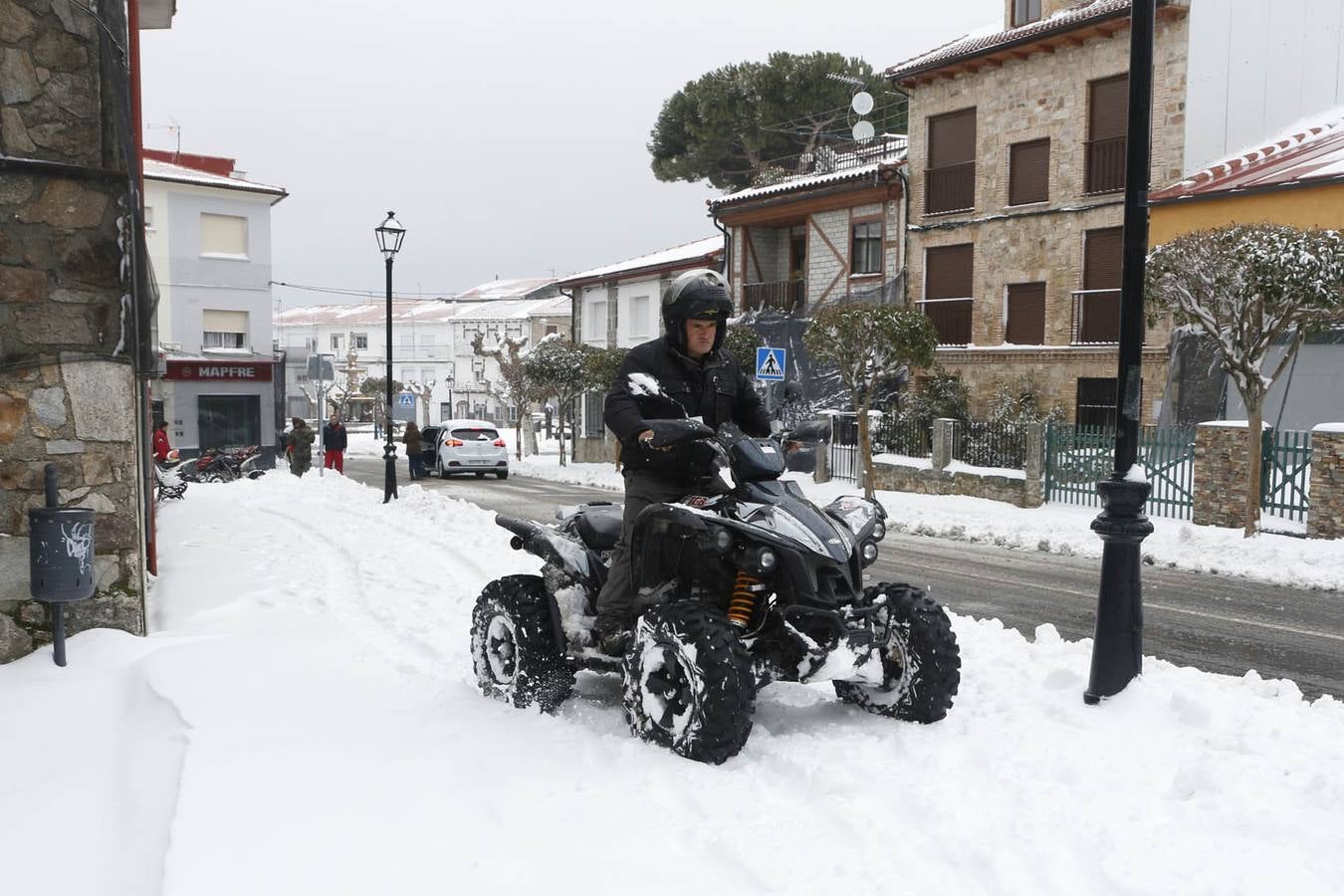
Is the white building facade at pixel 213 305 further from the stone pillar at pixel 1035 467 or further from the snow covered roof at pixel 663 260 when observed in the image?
the stone pillar at pixel 1035 467

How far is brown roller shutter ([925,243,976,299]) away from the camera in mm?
25438

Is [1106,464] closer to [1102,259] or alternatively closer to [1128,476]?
[1102,259]

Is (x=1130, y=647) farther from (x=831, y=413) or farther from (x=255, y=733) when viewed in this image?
(x=831, y=413)

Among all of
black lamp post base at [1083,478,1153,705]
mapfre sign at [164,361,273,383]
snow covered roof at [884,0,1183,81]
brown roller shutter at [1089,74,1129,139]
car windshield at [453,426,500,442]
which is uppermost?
snow covered roof at [884,0,1183,81]

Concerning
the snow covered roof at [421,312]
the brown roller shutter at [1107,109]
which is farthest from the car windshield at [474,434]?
the snow covered roof at [421,312]

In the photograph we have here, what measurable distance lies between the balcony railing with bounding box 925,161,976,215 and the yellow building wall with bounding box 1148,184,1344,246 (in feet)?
16.3

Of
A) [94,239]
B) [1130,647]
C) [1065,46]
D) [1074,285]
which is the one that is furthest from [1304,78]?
[94,239]

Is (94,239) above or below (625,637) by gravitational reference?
above

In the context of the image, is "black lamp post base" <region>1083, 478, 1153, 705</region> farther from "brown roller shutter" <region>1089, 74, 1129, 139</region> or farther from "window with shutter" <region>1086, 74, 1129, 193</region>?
"brown roller shutter" <region>1089, 74, 1129, 139</region>

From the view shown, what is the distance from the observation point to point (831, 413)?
22.9 meters

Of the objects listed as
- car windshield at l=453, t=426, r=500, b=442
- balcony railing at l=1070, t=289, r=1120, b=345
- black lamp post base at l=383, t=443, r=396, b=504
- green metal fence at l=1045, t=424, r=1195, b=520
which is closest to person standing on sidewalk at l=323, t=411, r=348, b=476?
car windshield at l=453, t=426, r=500, b=442

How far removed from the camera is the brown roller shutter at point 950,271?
2544 cm

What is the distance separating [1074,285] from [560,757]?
21355 mm

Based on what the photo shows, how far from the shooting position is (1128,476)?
5.04m
